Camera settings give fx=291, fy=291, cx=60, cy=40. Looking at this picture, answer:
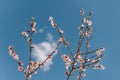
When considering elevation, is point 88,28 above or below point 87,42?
above

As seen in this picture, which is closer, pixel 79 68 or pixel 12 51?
pixel 79 68

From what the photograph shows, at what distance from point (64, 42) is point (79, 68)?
178 cm

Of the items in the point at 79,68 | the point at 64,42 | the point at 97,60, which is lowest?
the point at 79,68

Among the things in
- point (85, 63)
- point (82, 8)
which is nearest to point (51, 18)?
point (82, 8)

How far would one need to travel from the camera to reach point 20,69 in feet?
41.3

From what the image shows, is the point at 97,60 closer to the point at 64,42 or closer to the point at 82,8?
the point at 64,42

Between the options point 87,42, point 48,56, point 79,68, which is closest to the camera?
point 79,68

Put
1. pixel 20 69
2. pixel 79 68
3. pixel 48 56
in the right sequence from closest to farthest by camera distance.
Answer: pixel 79 68 → pixel 20 69 → pixel 48 56

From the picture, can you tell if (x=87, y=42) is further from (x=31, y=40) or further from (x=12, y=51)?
(x=12, y=51)

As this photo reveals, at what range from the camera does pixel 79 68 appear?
1101cm

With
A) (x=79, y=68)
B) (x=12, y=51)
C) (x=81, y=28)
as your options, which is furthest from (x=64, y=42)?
(x=12, y=51)

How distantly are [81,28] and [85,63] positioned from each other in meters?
1.94

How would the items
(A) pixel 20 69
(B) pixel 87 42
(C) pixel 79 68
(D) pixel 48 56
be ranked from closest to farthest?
(C) pixel 79 68 < (B) pixel 87 42 < (A) pixel 20 69 < (D) pixel 48 56

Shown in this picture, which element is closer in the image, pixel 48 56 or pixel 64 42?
pixel 64 42
